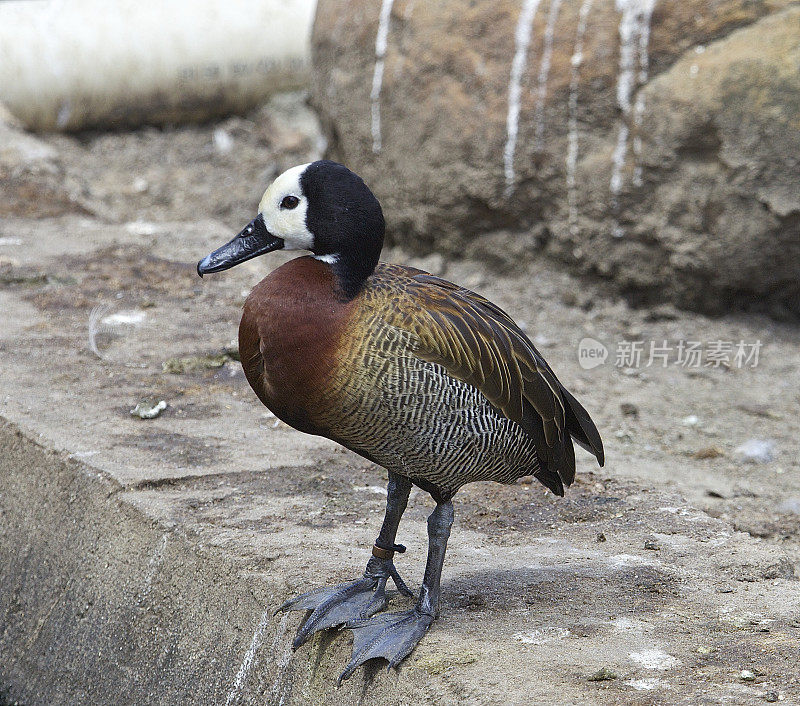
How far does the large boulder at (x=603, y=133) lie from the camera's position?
233 inches

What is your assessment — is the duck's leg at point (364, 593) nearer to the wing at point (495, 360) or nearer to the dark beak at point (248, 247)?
the wing at point (495, 360)

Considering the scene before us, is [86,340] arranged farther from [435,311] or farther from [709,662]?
[709,662]

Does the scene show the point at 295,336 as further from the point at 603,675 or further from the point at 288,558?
the point at 603,675

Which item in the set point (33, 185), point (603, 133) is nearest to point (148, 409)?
point (603, 133)

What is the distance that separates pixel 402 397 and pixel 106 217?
17.8ft

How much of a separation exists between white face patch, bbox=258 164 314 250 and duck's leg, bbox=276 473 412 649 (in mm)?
757

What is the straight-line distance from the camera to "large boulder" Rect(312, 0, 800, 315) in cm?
591

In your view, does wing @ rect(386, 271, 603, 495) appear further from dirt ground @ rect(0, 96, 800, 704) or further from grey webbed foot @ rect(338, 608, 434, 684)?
grey webbed foot @ rect(338, 608, 434, 684)

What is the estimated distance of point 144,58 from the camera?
1016 cm

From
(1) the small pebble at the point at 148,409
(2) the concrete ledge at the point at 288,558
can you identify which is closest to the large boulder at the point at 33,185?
(2) the concrete ledge at the point at 288,558

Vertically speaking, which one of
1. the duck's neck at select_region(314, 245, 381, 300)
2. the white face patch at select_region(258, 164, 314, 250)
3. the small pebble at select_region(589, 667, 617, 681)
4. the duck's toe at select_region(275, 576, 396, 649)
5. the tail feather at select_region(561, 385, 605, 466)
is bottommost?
the duck's toe at select_region(275, 576, 396, 649)

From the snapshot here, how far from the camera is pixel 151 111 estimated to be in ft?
34.2

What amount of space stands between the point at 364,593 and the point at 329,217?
1.09 meters

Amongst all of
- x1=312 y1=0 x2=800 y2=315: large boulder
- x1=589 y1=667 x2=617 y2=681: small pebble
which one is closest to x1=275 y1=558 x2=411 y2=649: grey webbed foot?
x1=589 y1=667 x2=617 y2=681: small pebble
